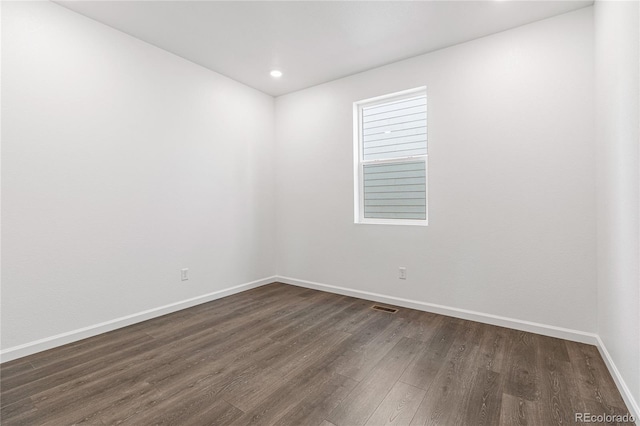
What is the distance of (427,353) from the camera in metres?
2.32

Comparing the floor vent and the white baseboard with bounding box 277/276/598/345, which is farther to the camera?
the floor vent

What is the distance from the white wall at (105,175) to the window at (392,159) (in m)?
1.68

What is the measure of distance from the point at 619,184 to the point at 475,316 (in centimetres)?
169

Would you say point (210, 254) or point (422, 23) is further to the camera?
point (210, 254)

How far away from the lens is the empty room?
1.80 metres

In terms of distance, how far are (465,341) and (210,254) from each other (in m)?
2.91

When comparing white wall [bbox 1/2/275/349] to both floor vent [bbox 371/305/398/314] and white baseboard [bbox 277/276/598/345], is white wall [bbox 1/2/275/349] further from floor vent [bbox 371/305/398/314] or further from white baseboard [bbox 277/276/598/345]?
floor vent [bbox 371/305/398/314]

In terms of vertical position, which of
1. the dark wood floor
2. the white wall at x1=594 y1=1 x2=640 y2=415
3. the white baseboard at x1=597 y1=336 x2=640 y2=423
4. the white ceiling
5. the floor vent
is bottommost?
the dark wood floor

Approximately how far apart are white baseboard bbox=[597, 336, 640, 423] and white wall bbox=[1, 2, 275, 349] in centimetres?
369

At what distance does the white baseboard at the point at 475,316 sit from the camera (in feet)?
8.26

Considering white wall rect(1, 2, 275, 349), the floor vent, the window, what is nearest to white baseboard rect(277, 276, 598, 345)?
the floor vent

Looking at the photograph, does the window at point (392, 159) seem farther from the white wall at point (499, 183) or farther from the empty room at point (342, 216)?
the white wall at point (499, 183)

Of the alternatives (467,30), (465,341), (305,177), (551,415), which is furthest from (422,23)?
(551,415)

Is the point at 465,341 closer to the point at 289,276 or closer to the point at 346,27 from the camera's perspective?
the point at 289,276
